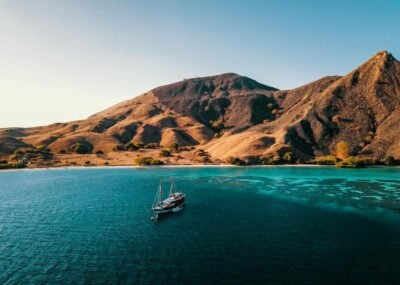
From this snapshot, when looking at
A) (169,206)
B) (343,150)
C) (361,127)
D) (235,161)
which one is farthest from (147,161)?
(361,127)

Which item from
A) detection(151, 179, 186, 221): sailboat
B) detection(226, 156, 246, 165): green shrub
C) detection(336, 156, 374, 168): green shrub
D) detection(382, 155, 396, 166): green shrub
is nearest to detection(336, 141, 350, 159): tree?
detection(336, 156, 374, 168): green shrub

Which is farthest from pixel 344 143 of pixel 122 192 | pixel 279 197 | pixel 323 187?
pixel 122 192

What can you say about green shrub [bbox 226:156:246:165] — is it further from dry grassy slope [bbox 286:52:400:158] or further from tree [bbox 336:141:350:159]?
tree [bbox 336:141:350:159]

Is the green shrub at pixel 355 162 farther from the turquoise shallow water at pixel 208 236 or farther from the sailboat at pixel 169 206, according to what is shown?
the sailboat at pixel 169 206

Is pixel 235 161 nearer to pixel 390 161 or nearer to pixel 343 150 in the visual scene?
pixel 343 150

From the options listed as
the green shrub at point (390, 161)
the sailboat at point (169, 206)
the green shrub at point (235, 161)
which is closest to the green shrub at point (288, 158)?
the green shrub at point (235, 161)
